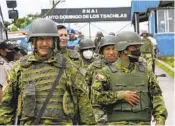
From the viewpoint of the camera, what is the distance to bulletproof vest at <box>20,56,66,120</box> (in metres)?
4.81

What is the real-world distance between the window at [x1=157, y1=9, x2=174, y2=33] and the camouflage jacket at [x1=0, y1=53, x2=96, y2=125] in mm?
30229

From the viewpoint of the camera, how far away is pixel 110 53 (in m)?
7.52

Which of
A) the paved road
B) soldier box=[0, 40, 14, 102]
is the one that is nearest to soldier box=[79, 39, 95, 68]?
soldier box=[0, 40, 14, 102]

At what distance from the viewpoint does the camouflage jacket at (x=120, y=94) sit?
226 inches

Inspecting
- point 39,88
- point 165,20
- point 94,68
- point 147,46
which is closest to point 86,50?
point 94,68

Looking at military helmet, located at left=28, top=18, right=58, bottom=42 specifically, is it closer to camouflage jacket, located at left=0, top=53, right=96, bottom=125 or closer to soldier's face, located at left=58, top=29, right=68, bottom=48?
camouflage jacket, located at left=0, top=53, right=96, bottom=125

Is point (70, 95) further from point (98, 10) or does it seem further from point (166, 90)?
point (98, 10)

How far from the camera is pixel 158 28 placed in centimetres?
3525

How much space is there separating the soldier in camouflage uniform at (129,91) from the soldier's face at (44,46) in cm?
113

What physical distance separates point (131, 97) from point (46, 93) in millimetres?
1201

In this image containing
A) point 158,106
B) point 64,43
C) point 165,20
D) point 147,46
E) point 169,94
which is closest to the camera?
point 158,106

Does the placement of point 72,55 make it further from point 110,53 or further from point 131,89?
point 131,89

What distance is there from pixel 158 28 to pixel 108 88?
97.1ft

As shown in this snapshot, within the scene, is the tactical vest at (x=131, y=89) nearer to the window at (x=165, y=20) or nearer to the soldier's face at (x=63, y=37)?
the soldier's face at (x=63, y=37)
